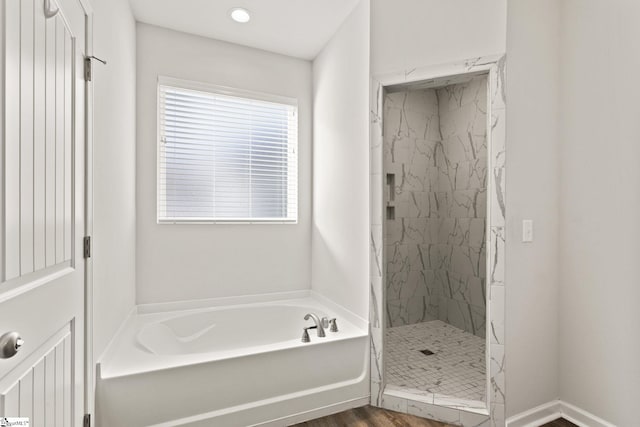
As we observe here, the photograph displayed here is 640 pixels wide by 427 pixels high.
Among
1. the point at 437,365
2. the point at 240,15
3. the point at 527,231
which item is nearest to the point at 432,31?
the point at 527,231

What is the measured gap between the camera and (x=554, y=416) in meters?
1.91

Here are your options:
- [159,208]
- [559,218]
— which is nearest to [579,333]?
[559,218]

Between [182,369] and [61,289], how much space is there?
2.61 ft

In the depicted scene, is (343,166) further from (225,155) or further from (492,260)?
(492,260)

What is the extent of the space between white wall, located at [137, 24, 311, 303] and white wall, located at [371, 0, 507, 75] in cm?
113

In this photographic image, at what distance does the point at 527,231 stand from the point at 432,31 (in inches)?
52.0

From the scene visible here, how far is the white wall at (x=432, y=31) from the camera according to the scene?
1.80 m

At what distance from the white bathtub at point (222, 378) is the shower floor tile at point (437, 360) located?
42cm

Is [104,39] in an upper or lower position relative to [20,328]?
upper

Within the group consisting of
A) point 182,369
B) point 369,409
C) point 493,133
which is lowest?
point 369,409

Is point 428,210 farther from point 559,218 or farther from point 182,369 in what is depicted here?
point 182,369

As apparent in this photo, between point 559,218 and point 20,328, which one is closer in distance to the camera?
point 20,328

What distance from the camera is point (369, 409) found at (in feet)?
6.66

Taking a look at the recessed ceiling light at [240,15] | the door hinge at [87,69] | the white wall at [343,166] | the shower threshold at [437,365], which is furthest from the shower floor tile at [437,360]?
the recessed ceiling light at [240,15]
